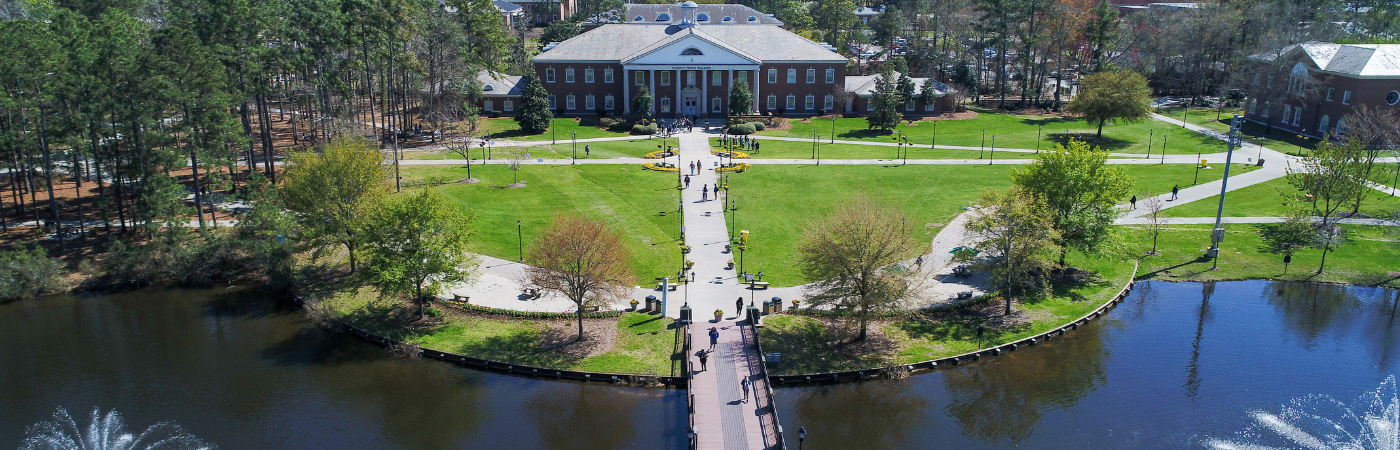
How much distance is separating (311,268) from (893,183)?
43246mm

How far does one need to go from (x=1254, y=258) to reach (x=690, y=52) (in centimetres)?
5989

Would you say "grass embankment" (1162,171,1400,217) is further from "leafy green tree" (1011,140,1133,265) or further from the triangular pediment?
the triangular pediment

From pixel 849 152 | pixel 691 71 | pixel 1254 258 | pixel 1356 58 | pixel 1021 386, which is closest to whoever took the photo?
pixel 1021 386

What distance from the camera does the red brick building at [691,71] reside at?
10125 cm

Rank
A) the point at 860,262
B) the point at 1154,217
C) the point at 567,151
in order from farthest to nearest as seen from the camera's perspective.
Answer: the point at 567,151 < the point at 1154,217 < the point at 860,262

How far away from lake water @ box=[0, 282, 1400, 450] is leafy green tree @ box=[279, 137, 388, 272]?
16.1 ft

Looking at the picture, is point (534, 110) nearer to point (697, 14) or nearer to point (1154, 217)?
point (697, 14)

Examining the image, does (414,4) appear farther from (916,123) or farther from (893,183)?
(916,123)

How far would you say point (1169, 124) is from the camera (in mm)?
98812

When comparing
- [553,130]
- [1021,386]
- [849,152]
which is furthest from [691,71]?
[1021,386]

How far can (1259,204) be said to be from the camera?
6806 cm

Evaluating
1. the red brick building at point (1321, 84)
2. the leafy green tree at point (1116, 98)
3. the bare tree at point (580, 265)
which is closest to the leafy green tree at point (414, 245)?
the bare tree at point (580, 265)

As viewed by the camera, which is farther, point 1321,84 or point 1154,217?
point 1321,84

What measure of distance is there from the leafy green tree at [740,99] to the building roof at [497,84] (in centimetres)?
2331
